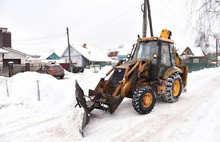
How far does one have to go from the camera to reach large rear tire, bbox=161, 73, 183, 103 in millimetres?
7035

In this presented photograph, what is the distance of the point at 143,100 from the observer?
6.02 m

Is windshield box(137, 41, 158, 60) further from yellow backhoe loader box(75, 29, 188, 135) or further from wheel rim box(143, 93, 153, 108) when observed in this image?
wheel rim box(143, 93, 153, 108)

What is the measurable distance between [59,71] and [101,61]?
26.0 m

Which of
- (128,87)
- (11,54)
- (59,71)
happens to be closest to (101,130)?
(128,87)

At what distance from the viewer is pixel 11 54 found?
86.6 ft

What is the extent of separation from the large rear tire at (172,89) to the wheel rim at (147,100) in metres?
1.13

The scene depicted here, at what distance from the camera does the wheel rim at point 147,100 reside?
6074 millimetres

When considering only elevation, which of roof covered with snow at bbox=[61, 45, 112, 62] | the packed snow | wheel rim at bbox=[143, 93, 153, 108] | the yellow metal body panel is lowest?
the packed snow

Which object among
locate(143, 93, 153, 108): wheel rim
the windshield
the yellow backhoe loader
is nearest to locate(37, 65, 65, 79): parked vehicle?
the yellow backhoe loader

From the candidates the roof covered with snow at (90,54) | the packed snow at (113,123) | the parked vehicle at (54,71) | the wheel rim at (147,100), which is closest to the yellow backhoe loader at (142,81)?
the wheel rim at (147,100)

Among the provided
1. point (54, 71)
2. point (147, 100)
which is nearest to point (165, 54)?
point (147, 100)

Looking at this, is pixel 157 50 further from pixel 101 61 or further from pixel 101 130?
pixel 101 61

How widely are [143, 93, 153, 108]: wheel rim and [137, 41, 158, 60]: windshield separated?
1.52 m

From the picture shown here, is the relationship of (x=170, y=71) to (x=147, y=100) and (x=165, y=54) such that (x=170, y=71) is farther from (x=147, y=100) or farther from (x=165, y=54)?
(x=147, y=100)
